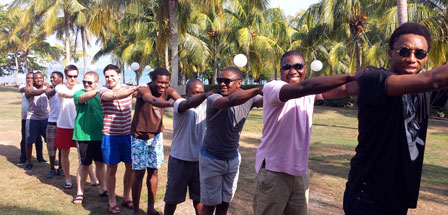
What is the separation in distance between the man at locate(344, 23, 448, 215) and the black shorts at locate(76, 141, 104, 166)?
408cm

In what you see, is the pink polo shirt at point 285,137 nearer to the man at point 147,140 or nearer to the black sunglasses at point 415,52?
the black sunglasses at point 415,52

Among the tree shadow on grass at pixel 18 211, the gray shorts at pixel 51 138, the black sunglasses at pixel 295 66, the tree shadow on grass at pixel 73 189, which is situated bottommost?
the tree shadow on grass at pixel 18 211

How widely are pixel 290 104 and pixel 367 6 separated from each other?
17.4 meters

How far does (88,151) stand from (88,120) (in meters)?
0.44

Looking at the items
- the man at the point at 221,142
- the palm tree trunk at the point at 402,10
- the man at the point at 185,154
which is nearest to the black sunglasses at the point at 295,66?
the man at the point at 221,142

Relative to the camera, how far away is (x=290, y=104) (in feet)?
8.87

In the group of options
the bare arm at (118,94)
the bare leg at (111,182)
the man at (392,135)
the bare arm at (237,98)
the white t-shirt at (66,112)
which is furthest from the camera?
the white t-shirt at (66,112)

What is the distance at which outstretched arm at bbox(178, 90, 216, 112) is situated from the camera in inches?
134

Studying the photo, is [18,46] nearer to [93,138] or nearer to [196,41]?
[196,41]

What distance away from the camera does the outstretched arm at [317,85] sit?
189 cm

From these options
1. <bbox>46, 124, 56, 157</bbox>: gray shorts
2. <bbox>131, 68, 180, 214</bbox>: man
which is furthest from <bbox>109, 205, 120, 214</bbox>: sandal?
<bbox>46, 124, 56, 157</bbox>: gray shorts

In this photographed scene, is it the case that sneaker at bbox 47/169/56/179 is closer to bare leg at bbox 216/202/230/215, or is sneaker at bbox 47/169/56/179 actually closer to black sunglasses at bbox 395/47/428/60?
bare leg at bbox 216/202/230/215

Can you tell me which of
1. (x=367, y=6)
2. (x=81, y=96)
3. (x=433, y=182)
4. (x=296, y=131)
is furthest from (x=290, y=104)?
(x=367, y=6)

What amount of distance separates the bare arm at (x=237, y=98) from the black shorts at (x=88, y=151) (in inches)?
106
